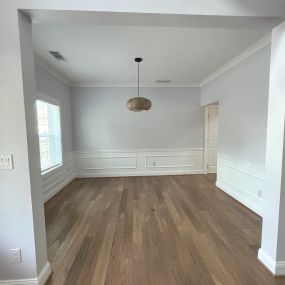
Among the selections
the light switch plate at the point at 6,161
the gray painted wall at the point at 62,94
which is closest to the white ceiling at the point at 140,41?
the gray painted wall at the point at 62,94

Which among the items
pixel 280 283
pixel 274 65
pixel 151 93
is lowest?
pixel 280 283

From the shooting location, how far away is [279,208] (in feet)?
5.50

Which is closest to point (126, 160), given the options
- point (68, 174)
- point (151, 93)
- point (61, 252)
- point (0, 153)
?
point (68, 174)

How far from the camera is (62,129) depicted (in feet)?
14.5

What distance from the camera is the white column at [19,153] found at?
4.54 ft

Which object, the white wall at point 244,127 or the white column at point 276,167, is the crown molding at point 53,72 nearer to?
the white column at point 276,167

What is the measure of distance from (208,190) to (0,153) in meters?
3.83

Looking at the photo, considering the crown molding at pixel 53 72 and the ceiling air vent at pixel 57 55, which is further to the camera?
the crown molding at pixel 53 72

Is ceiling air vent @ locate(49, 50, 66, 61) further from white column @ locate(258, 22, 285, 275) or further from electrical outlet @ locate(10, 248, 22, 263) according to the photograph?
white column @ locate(258, 22, 285, 275)

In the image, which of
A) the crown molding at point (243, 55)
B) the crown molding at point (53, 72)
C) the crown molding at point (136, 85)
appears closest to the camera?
the crown molding at point (243, 55)

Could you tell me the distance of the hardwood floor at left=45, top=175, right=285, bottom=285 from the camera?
173 cm

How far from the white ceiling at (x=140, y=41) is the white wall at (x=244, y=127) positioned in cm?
38

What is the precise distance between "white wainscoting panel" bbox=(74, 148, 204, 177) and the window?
1.02 meters

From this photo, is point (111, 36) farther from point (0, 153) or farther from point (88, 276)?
point (88, 276)
